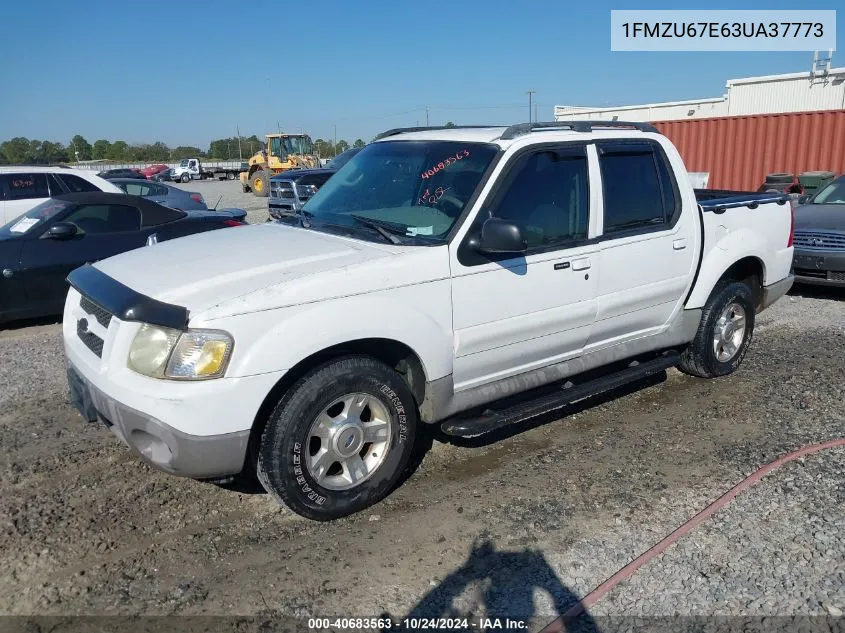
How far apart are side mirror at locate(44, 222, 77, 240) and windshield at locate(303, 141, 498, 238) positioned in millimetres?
3790

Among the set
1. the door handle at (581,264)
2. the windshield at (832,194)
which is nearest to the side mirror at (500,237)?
the door handle at (581,264)

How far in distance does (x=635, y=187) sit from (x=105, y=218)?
5.74 metres

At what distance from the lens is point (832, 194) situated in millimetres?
9820

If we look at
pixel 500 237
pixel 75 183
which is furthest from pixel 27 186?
pixel 500 237

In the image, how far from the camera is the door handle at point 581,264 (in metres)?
4.33

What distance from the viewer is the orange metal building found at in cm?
1595

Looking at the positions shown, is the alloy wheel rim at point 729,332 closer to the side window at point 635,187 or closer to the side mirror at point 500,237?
the side window at point 635,187

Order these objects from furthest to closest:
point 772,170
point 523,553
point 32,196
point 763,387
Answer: point 772,170 < point 32,196 < point 763,387 < point 523,553

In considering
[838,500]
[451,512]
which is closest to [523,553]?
[451,512]

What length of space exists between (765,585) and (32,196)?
10.6 m

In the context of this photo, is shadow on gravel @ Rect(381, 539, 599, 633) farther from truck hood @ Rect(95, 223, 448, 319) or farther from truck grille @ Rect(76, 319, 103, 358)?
truck grille @ Rect(76, 319, 103, 358)

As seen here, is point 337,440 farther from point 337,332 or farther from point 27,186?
point 27,186

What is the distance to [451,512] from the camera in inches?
149

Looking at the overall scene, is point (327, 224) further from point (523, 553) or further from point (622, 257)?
point (523, 553)
